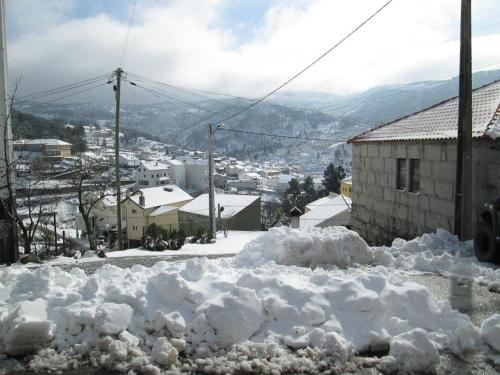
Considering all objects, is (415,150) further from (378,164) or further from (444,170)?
(378,164)

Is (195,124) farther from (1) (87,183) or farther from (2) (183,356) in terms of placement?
(2) (183,356)

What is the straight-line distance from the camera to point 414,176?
38.3 feet

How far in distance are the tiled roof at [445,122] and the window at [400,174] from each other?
2.44ft

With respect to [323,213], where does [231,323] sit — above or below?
above

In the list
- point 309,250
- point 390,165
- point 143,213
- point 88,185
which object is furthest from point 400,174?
point 143,213

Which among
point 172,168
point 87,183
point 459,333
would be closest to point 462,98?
point 459,333

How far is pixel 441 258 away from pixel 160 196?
43671mm

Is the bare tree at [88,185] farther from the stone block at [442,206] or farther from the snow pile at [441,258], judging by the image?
the snow pile at [441,258]

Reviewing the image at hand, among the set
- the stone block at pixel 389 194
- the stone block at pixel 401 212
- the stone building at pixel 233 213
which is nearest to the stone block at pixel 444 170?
the stone block at pixel 401 212

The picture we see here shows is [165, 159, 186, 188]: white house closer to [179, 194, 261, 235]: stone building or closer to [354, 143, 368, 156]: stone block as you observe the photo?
[179, 194, 261, 235]: stone building

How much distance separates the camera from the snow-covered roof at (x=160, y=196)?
45.6 meters

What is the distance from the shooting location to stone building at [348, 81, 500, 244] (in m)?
9.02

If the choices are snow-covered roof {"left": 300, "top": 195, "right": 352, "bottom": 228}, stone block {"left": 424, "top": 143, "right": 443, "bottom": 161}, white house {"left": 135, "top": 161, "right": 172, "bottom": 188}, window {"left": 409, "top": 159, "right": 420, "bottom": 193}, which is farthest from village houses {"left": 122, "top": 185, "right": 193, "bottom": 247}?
stone block {"left": 424, "top": 143, "right": 443, "bottom": 161}

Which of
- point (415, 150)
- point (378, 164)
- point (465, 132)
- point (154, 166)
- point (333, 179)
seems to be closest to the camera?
point (465, 132)
